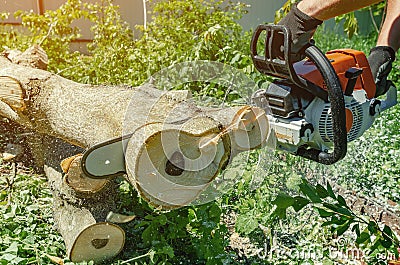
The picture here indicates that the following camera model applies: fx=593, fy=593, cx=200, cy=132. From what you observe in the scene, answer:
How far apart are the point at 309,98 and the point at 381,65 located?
0.57 meters

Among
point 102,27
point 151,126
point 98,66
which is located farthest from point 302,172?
point 102,27

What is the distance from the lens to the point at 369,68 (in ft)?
9.43

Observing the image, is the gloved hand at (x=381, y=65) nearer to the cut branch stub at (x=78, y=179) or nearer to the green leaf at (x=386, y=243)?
the green leaf at (x=386, y=243)

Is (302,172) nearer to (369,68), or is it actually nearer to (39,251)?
(369,68)

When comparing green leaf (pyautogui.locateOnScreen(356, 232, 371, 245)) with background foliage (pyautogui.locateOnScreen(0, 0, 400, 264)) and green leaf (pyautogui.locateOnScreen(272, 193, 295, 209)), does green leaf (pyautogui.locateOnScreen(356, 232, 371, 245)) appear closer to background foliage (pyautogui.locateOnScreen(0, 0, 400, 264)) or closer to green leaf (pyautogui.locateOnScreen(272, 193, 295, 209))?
background foliage (pyautogui.locateOnScreen(0, 0, 400, 264))

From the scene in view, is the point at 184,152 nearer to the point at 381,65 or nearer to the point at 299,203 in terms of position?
the point at 299,203

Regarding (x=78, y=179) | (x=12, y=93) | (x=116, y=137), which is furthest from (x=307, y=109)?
(x=12, y=93)

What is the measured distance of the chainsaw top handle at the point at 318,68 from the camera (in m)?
2.40

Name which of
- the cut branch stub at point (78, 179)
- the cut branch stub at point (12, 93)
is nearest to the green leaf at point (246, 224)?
the cut branch stub at point (78, 179)

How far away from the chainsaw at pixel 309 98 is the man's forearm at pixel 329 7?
0.45ft

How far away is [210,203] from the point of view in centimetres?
288

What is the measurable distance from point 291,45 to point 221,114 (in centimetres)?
41

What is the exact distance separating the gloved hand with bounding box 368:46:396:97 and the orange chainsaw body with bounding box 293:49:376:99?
58mm

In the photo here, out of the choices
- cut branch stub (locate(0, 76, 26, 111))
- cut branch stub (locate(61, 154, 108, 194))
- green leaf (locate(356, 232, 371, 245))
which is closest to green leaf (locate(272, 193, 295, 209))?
green leaf (locate(356, 232, 371, 245))
